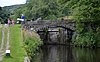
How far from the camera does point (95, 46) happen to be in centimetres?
6284

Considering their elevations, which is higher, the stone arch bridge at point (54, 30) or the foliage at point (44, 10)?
the foliage at point (44, 10)

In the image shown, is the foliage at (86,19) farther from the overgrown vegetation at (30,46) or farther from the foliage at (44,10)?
the foliage at (44,10)

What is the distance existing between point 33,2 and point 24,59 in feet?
241

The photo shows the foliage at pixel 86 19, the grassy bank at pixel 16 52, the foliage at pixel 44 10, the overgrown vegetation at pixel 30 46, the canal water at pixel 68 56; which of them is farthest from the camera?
the foliage at pixel 44 10

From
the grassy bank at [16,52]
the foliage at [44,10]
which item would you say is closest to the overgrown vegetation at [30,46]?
the grassy bank at [16,52]

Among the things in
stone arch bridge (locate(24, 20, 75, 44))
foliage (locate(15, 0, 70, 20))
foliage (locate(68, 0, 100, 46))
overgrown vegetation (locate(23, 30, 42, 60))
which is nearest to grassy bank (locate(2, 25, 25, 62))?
overgrown vegetation (locate(23, 30, 42, 60))

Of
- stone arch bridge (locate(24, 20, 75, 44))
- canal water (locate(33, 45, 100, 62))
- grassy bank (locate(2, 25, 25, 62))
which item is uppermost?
stone arch bridge (locate(24, 20, 75, 44))

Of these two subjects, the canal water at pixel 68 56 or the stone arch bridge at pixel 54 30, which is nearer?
the canal water at pixel 68 56

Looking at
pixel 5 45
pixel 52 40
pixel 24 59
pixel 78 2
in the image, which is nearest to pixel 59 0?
pixel 78 2

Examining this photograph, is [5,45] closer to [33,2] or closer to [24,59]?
[24,59]

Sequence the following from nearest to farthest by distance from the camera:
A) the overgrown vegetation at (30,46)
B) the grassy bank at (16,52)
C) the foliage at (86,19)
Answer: the grassy bank at (16,52), the overgrown vegetation at (30,46), the foliage at (86,19)

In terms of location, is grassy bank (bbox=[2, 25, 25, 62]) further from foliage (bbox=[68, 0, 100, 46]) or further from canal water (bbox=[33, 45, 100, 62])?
foliage (bbox=[68, 0, 100, 46])

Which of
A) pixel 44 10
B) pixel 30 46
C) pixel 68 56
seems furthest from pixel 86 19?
pixel 44 10

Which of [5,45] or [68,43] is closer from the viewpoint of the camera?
[5,45]
